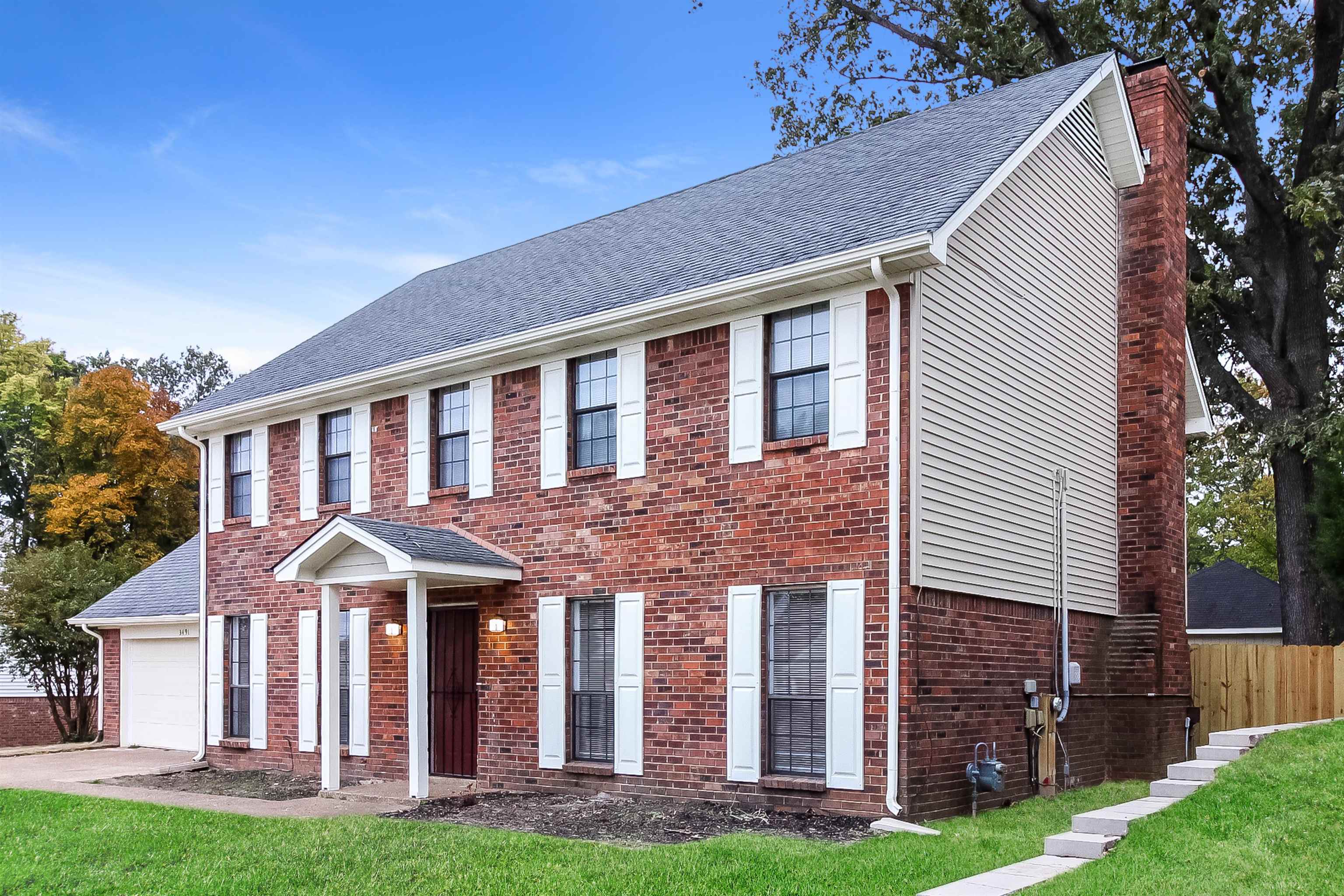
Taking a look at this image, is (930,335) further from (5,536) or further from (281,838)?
(5,536)

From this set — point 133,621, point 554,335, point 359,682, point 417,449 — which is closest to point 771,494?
point 554,335

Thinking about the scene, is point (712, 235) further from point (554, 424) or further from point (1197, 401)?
point (1197, 401)

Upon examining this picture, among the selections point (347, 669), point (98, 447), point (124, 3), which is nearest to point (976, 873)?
point (347, 669)

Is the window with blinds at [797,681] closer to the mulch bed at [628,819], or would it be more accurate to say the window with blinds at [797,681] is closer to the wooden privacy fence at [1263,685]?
the mulch bed at [628,819]

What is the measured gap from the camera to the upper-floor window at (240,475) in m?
17.6

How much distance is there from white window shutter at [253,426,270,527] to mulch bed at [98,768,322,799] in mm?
3446

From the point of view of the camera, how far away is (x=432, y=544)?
43.3 ft

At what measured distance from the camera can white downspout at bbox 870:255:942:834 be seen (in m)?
10.3

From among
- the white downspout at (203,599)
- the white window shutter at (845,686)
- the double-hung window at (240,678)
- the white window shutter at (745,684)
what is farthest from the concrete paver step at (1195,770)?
the white downspout at (203,599)

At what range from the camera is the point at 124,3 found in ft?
76.6

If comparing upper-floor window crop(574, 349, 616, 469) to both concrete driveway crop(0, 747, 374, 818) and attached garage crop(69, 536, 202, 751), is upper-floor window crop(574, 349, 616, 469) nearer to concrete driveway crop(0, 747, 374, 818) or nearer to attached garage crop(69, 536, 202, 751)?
concrete driveway crop(0, 747, 374, 818)

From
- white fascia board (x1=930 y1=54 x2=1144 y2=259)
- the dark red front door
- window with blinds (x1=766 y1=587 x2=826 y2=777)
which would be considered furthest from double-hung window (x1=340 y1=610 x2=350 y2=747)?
white fascia board (x1=930 y1=54 x2=1144 y2=259)

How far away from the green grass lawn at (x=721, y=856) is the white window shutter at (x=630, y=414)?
408cm

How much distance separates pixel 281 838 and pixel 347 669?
18.4ft
